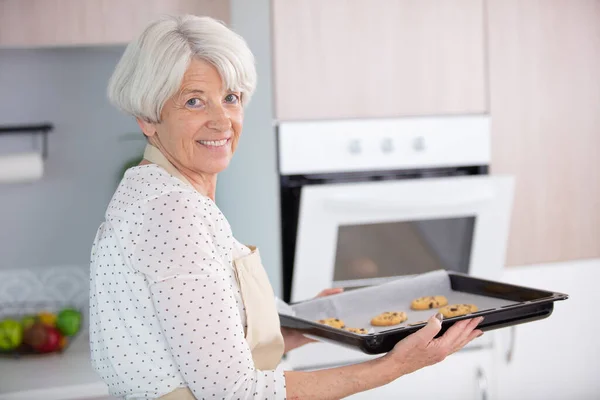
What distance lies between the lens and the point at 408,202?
77.1 inches

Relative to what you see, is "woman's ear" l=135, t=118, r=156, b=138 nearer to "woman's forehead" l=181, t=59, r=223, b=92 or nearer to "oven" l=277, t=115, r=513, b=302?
"woman's forehead" l=181, t=59, r=223, b=92

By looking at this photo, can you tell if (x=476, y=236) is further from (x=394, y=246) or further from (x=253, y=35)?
(x=253, y=35)

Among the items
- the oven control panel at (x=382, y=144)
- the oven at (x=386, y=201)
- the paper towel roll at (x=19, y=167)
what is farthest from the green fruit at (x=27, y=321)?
the oven control panel at (x=382, y=144)

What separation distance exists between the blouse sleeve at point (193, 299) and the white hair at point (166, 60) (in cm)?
15

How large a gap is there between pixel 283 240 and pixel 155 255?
0.95 meters

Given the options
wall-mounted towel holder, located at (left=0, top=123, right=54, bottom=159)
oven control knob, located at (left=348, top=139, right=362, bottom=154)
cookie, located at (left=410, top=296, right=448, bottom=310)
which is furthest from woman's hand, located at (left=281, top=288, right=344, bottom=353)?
wall-mounted towel holder, located at (left=0, top=123, right=54, bottom=159)

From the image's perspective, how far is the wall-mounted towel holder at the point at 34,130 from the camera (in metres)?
2.16

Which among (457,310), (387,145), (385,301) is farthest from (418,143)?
(457,310)

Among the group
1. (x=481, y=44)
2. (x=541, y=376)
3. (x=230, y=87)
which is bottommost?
(x=541, y=376)

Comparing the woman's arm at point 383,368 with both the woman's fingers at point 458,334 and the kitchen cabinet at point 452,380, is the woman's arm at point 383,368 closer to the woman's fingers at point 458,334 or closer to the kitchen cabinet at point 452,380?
the woman's fingers at point 458,334

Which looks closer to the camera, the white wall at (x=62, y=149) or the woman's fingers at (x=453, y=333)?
the woman's fingers at (x=453, y=333)

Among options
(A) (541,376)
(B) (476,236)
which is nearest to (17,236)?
(B) (476,236)

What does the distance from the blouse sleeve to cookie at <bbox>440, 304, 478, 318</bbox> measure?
58 cm

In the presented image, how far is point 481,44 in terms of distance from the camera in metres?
2.05
